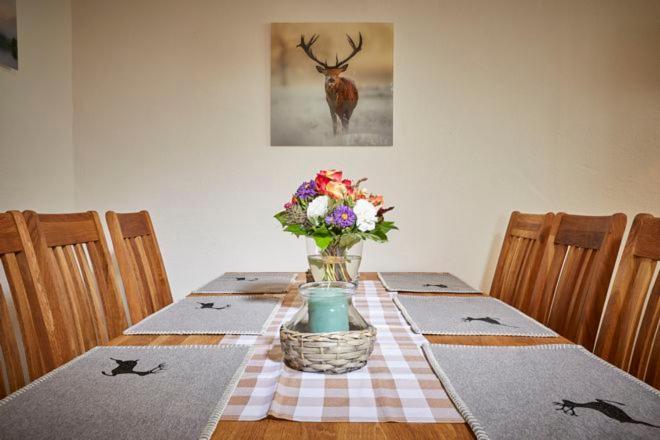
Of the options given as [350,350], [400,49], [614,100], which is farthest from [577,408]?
[614,100]

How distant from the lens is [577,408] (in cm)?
60

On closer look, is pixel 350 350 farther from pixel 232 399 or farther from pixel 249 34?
pixel 249 34

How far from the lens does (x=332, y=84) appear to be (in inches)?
92.0

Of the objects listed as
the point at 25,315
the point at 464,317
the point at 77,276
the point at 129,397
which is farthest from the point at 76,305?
the point at 464,317

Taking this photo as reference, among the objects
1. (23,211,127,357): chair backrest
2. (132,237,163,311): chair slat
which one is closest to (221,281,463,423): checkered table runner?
(23,211,127,357): chair backrest

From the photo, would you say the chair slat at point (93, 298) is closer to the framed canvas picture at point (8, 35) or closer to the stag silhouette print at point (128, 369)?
the stag silhouette print at point (128, 369)

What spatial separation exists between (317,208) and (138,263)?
863mm

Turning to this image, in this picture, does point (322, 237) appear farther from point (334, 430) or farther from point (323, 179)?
point (334, 430)

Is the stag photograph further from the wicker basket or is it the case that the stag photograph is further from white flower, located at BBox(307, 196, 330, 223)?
the wicker basket

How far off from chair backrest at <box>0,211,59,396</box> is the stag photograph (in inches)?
59.7

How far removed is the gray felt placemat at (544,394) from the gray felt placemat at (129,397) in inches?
14.5

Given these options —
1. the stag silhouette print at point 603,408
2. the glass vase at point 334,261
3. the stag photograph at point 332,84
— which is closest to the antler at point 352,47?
the stag photograph at point 332,84

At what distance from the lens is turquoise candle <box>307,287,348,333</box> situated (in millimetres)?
761

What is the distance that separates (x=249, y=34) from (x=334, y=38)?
47cm
